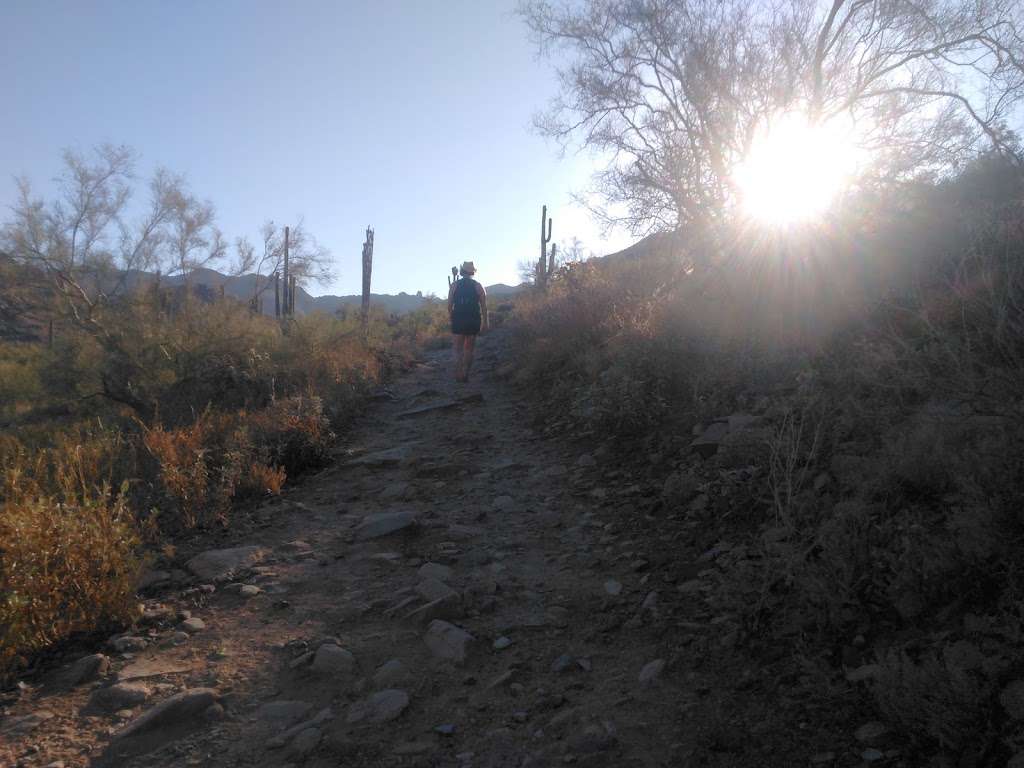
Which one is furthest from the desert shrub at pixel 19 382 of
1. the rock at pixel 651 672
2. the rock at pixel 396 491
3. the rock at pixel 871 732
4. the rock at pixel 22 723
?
the rock at pixel 871 732

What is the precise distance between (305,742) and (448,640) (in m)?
0.86

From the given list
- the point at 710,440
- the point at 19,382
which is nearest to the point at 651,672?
the point at 710,440

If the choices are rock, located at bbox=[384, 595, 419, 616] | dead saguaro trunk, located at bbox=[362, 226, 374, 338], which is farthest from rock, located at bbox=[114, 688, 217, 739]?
dead saguaro trunk, located at bbox=[362, 226, 374, 338]

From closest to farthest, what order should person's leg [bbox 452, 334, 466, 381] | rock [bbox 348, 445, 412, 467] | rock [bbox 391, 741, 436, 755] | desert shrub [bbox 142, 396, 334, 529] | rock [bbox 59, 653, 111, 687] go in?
1. rock [bbox 391, 741, 436, 755]
2. rock [bbox 59, 653, 111, 687]
3. desert shrub [bbox 142, 396, 334, 529]
4. rock [bbox 348, 445, 412, 467]
5. person's leg [bbox 452, 334, 466, 381]

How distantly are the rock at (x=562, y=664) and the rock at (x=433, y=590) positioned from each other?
82cm

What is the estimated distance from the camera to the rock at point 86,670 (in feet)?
10.7

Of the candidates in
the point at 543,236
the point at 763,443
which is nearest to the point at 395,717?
the point at 763,443

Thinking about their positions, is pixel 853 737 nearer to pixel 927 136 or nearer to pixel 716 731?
pixel 716 731

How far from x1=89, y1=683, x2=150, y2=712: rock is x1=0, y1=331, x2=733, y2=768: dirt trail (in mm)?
12

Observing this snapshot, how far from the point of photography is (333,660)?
11.0ft

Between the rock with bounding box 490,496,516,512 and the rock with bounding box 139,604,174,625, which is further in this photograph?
the rock with bounding box 490,496,516,512

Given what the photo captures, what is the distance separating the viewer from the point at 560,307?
37.9 feet

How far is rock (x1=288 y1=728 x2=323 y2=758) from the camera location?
2.74 meters

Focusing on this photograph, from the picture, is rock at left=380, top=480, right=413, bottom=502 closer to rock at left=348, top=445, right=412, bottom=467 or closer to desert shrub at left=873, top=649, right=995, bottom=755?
rock at left=348, top=445, right=412, bottom=467
